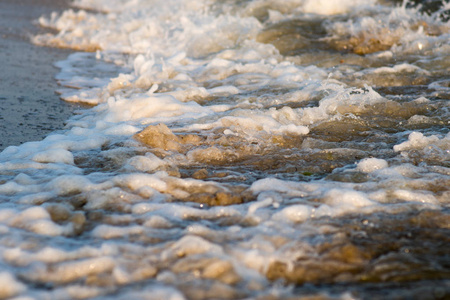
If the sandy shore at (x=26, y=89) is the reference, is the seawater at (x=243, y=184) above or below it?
above

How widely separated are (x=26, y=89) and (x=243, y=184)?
365 cm

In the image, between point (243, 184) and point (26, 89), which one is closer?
point (243, 184)

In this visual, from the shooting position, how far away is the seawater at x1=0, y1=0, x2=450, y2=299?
2047mm

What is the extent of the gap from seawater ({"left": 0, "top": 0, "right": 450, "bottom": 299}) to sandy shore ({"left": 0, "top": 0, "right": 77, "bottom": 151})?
26 cm

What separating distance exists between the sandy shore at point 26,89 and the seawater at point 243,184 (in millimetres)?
259

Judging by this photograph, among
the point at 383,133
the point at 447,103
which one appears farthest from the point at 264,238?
the point at 447,103

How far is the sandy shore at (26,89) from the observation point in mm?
4335

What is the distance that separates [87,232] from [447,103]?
3.78m

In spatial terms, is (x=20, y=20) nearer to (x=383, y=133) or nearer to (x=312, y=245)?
(x=383, y=133)

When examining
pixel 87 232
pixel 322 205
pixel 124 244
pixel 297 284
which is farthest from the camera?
pixel 322 205

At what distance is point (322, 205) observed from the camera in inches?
105

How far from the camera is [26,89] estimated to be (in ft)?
18.1

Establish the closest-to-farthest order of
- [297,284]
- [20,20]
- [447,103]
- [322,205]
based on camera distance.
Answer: [297,284]
[322,205]
[447,103]
[20,20]

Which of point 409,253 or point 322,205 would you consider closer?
point 409,253
